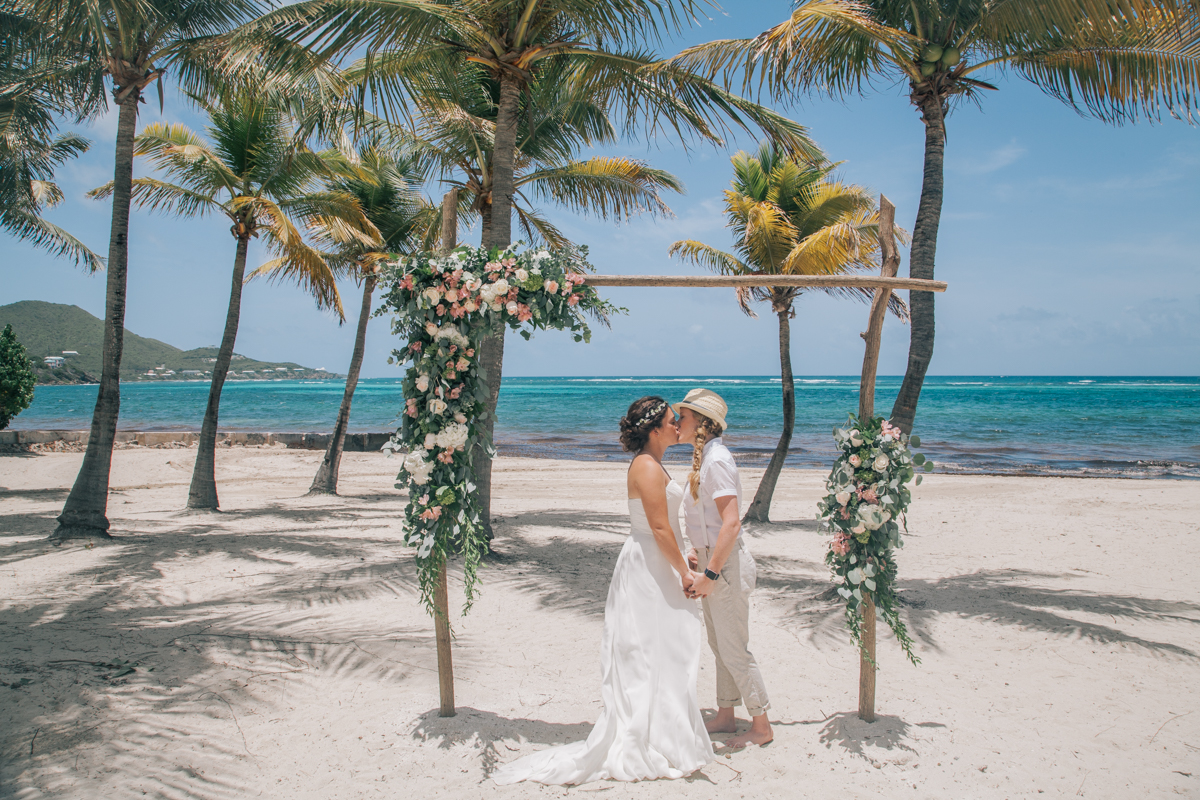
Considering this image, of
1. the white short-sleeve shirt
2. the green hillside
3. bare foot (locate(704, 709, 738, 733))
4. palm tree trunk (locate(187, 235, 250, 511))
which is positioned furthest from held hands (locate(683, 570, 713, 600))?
the green hillside

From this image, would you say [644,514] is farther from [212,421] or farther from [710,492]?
[212,421]

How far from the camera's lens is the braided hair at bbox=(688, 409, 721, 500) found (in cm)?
354

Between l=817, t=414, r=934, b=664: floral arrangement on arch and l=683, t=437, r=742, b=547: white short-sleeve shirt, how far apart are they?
2.31 feet

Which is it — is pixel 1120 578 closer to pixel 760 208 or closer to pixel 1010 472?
pixel 760 208

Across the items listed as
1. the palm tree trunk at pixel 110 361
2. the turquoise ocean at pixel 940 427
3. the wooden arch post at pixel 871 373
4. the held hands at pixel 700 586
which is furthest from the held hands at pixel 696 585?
the turquoise ocean at pixel 940 427

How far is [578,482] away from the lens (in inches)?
608

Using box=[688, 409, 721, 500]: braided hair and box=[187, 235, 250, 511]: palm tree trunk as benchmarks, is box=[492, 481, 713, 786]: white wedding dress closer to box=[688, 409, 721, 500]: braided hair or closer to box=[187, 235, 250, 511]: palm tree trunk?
box=[688, 409, 721, 500]: braided hair

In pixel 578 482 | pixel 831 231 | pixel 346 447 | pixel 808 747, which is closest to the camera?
A: pixel 808 747

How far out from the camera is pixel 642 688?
128 inches

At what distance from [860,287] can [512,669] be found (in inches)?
136

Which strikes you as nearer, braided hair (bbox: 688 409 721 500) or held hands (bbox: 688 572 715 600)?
held hands (bbox: 688 572 715 600)

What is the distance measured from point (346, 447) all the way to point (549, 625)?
18343 mm

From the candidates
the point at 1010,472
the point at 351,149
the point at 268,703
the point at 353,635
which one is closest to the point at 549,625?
the point at 353,635

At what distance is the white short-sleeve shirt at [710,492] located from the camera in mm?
3430
